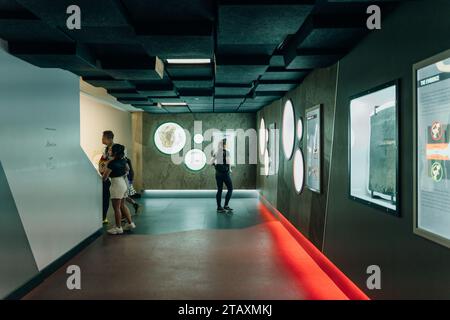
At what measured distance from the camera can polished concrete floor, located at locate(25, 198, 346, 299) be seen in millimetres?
3842

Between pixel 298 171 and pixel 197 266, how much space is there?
245cm

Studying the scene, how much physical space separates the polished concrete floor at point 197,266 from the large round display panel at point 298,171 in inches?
35.1

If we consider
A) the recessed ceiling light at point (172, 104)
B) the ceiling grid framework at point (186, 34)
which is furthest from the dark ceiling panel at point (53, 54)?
the recessed ceiling light at point (172, 104)

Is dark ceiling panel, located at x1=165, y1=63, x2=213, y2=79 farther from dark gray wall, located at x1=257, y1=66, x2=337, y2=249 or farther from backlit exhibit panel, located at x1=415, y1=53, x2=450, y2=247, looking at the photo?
backlit exhibit panel, located at x1=415, y1=53, x2=450, y2=247

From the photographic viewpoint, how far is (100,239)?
20.6 feet

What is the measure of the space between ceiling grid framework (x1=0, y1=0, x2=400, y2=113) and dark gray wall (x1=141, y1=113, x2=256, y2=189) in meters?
6.69

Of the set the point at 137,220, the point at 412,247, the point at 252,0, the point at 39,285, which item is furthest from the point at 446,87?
the point at 137,220

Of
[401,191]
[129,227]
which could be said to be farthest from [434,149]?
[129,227]

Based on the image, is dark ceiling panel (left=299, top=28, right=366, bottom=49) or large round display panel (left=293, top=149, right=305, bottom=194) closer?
dark ceiling panel (left=299, top=28, right=366, bottom=49)

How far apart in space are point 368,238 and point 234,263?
1979 mm

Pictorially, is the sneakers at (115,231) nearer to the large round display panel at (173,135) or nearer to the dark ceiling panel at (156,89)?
the dark ceiling panel at (156,89)

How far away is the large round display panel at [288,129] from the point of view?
682cm

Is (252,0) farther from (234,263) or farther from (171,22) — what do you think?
(234,263)

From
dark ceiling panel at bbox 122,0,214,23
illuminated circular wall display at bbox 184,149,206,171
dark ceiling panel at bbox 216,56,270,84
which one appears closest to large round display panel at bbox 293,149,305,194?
dark ceiling panel at bbox 216,56,270,84
